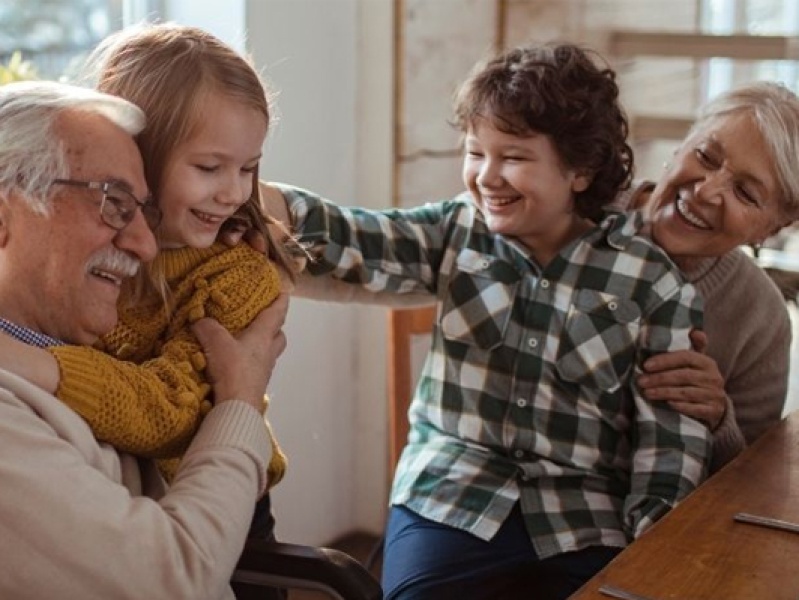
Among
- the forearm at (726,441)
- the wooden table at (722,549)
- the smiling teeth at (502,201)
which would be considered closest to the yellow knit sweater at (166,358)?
the smiling teeth at (502,201)

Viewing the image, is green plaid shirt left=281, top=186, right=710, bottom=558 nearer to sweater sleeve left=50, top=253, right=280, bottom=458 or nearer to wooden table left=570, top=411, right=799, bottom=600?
wooden table left=570, top=411, right=799, bottom=600

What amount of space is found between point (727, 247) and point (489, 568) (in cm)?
72

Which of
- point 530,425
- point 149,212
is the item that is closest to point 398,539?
point 530,425

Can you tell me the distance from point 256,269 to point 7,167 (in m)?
0.47

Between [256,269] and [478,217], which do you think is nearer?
[256,269]

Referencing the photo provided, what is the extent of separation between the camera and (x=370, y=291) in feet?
7.76

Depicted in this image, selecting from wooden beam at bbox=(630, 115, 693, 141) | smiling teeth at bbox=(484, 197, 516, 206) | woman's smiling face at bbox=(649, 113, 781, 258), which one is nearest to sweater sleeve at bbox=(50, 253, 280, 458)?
smiling teeth at bbox=(484, 197, 516, 206)

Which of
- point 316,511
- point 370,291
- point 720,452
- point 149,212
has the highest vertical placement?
point 149,212

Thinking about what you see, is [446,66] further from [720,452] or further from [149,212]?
[149,212]

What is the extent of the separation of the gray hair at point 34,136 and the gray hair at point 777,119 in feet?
3.87

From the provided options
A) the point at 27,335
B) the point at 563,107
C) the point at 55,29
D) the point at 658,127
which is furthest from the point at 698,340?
the point at 658,127

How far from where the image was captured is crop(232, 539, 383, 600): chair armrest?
1.74 meters

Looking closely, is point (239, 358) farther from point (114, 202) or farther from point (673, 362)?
point (673, 362)

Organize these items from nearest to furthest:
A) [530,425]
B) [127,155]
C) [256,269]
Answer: [127,155]
[256,269]
[530,425]
